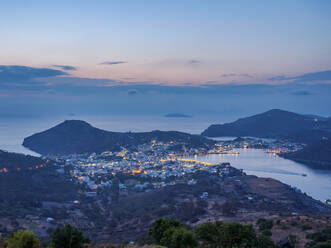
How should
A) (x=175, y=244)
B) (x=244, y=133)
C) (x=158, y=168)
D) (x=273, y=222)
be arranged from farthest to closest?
(x=244, y=133)
(x=158, y=168)
(x=273, y=222)
(x=175, y=244)

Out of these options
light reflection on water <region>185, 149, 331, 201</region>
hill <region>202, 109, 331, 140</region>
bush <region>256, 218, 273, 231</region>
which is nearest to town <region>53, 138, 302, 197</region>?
light reflection on water <region>185, 149, 331, 201</region>

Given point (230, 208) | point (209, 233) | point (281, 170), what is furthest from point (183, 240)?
point (281, 170)

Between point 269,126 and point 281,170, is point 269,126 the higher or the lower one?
the higher one

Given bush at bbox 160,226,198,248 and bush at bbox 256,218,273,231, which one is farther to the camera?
bush at bbox 256,218,273,231

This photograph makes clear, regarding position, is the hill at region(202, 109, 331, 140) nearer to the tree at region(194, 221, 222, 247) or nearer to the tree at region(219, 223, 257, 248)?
the tree at region(194, 221, 222, 247)

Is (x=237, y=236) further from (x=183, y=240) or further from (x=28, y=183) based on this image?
(x=28, y=183)

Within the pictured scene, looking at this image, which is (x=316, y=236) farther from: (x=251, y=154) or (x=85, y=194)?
(x=251, y=154)

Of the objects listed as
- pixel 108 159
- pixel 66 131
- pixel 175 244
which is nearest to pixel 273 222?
pixel 175 244
